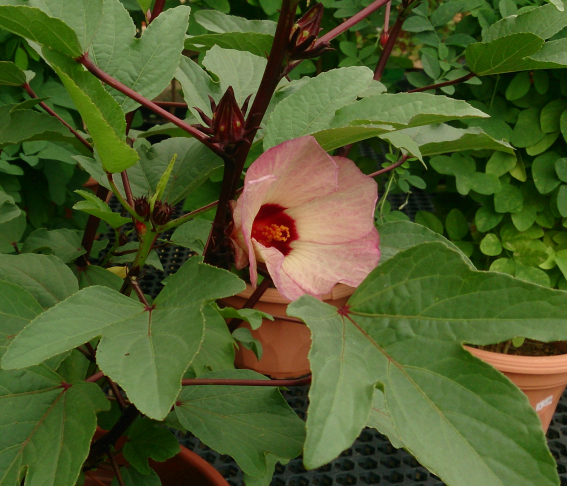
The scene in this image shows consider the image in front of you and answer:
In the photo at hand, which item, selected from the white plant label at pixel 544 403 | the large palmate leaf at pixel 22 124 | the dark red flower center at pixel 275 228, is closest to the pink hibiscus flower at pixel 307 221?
the dark red flower center at pixel 275 228

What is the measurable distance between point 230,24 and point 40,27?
297mm

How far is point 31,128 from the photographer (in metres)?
0.49

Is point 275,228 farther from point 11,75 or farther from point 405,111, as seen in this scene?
point 11,75

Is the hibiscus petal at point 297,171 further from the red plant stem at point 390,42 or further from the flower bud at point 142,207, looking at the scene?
the red plant stem at point 390,42

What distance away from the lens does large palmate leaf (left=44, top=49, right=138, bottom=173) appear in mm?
314

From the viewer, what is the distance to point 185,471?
0.62 m

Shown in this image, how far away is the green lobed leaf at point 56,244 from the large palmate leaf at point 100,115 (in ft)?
0.89

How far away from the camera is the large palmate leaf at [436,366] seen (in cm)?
29

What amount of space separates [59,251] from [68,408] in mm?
248

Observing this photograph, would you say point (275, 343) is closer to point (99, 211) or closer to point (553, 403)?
point (553, 403)

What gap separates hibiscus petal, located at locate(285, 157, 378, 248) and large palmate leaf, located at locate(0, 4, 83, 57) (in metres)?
0.19

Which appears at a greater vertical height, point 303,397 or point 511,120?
point 511,120

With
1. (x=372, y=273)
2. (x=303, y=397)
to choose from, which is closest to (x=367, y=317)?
(x=372, y=273)

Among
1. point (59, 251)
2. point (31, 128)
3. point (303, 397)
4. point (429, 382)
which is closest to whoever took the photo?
point (429, 382)
